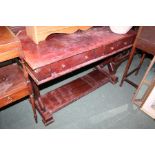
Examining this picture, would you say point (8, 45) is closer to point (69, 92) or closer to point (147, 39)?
point (69, 92)

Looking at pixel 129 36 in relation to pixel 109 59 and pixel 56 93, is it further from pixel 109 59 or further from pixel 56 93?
pixel 56 93

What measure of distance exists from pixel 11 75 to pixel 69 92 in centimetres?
87

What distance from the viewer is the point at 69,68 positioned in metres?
1.55

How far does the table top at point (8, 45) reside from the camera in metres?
1.16

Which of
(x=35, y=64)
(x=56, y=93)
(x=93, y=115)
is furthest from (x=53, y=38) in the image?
(x=93, y=115)

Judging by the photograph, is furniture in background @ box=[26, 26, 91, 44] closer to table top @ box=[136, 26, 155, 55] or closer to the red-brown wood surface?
the red-brown wood surface

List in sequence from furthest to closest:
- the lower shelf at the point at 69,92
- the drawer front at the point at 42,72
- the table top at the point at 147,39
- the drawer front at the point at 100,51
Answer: the lower shelf at the point at 69,92 → the table top at the point at 147,39 → the drawer front at the point at 100,51 → the drawer front at the point at 42,72

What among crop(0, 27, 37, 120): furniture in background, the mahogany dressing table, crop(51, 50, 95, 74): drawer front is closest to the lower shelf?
the mahogany dressing table

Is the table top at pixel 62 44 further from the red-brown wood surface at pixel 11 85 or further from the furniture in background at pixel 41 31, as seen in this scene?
the red-brown wood surface at pixel 11 85

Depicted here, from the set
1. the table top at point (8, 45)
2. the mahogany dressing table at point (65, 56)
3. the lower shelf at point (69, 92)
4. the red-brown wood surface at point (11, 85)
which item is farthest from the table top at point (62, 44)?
the lower shelf at point (69, 92)

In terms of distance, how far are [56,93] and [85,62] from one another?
0.79 metres

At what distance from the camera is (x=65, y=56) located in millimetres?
1417

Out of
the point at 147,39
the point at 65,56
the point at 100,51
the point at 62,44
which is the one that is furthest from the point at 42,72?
the point at 147,39

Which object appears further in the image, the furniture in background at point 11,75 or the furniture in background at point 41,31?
the furniture in background at point 41,31
